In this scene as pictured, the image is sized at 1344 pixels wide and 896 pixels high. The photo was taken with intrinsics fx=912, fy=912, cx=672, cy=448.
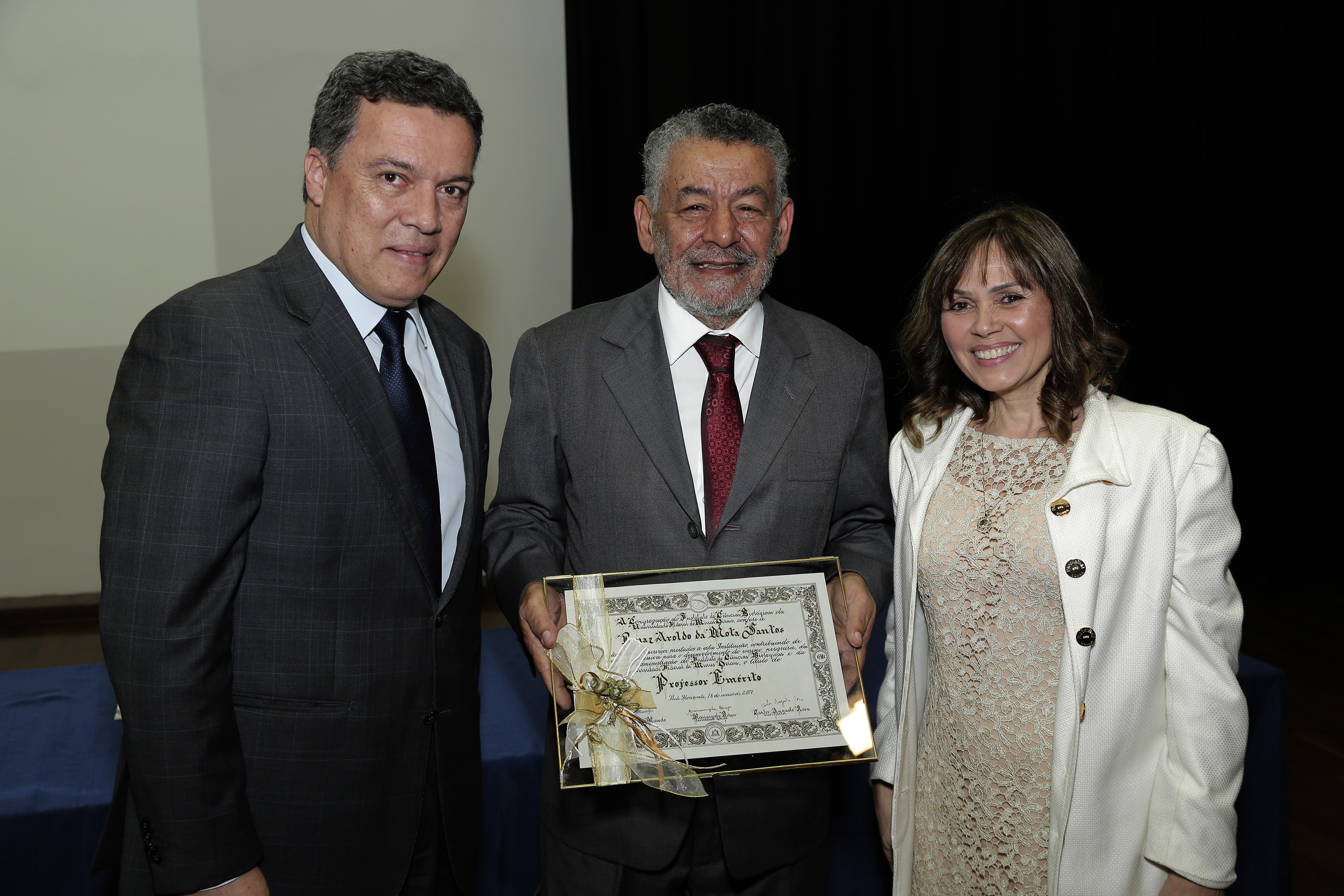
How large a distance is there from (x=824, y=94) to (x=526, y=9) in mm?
1637

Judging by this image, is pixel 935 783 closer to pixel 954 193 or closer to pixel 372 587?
pixel 372 587

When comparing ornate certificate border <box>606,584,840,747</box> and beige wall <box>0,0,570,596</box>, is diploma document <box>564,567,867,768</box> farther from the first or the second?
beige wall <box>0,0,570,596</box>

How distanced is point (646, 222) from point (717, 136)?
0.81ft

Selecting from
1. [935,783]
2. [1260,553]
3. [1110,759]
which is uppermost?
[1110,759]

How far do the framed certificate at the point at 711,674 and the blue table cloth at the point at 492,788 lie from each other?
0.52m

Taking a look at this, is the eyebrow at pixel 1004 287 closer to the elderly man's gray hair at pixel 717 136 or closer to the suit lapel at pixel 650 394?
the elderly man's gray hair at pixel 717 136

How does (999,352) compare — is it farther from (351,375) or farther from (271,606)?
(271,606)

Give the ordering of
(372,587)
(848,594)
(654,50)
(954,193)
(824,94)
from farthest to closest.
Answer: (954,193) → (824,94) → (654,50) → (848,594) → (372,587)

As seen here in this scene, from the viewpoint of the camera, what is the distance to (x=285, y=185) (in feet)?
14.7

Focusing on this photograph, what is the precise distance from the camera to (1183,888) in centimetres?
158

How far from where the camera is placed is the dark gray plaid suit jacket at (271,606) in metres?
1.30

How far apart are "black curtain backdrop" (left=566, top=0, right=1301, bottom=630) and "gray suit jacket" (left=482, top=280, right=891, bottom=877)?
2.89m

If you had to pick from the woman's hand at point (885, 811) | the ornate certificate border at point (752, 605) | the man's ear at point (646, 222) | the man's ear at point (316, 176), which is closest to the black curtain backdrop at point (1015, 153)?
the man's ear at point (646, 222)

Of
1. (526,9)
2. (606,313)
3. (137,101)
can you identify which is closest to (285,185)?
(137,101)
